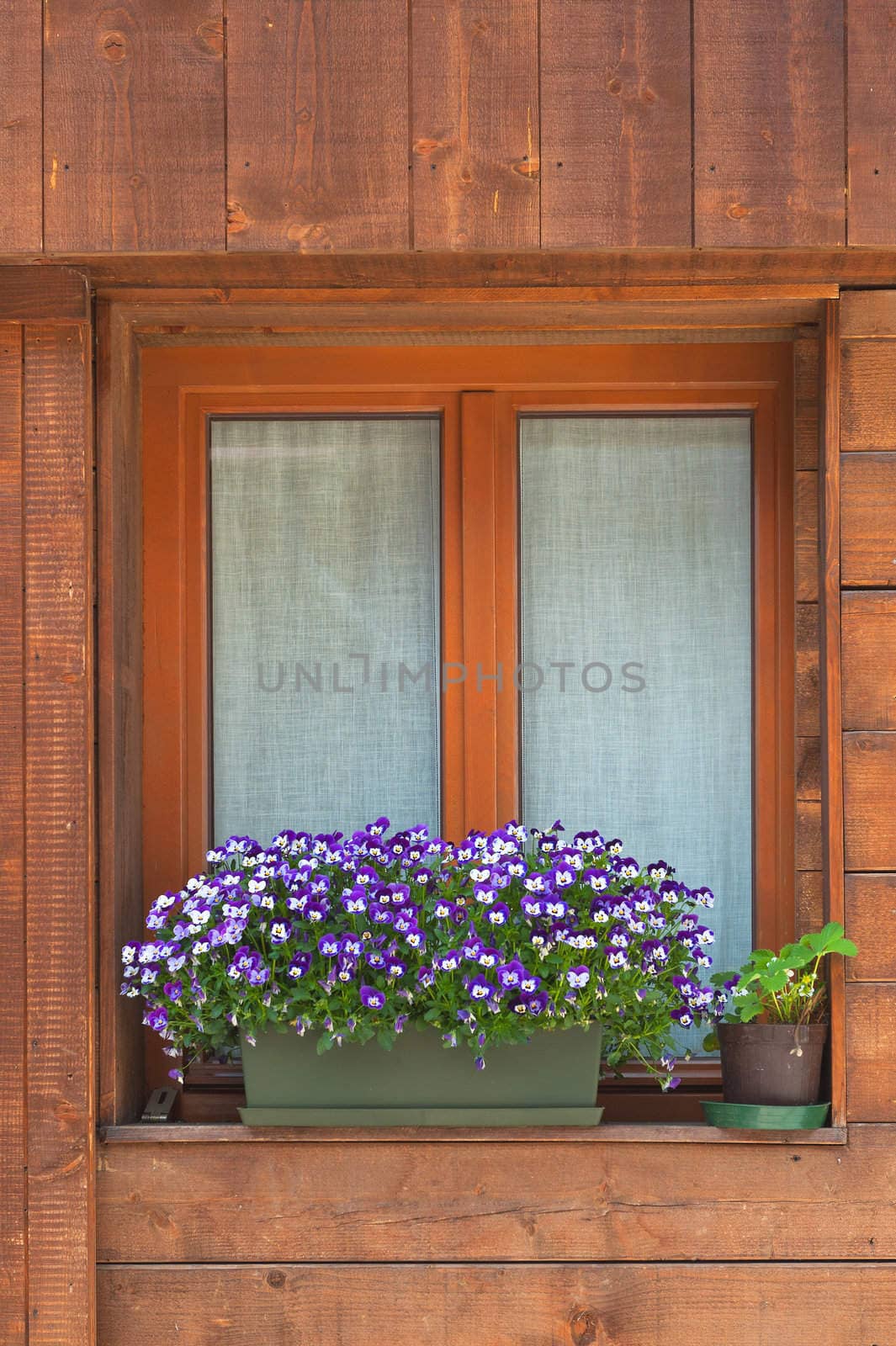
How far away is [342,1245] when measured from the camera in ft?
9.05

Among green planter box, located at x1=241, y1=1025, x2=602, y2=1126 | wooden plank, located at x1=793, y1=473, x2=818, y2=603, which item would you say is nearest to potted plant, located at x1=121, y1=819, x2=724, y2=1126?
green planter box, located at x1=241, y1=1025, x2=602, y2=1126

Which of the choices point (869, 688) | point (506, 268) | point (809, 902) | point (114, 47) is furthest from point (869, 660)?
point (114, 47)

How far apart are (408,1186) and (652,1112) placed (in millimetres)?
597

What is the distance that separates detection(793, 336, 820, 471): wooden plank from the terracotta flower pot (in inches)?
44.5

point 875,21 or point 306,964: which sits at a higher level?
point 875,21

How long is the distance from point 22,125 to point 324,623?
3.75 ft

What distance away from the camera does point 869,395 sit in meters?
2.86

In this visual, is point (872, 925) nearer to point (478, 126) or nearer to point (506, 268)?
point (506, 268)

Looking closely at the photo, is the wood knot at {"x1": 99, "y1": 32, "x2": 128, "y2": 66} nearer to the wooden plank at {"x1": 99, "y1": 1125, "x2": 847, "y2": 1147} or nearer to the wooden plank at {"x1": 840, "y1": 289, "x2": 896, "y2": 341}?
the wooden plank at {"x1": 840, "y1": 289, "x2": 896, "y2": 341}

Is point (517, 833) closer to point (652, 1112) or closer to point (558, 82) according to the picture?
point (652, 1112)

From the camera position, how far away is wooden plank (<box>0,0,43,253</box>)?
2.69 m

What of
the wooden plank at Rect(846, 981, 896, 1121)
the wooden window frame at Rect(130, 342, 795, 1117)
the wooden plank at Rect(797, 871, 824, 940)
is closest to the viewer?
the wooden plank at Rect(846, 981, 896, 1121)

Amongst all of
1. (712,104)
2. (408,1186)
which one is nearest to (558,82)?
(712,104)

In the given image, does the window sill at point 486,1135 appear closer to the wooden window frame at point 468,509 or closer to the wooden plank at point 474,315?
the wooden window frame at point 468,509
